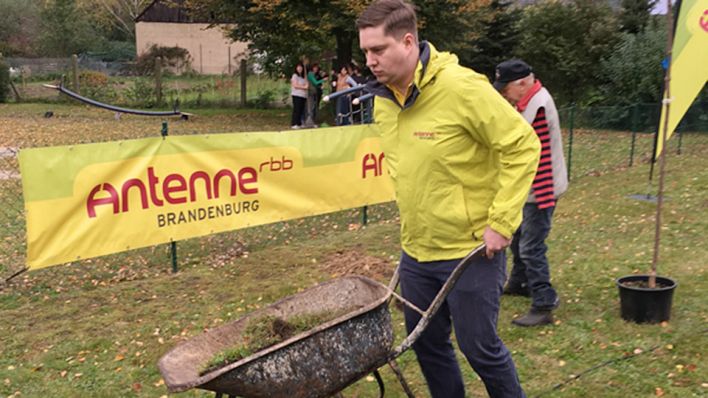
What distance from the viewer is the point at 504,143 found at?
263cm

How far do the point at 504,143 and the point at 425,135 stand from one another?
1.09 ft

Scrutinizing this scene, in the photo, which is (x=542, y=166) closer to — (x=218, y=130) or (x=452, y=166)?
(x=452, y=166)

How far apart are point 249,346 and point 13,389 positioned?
234cm

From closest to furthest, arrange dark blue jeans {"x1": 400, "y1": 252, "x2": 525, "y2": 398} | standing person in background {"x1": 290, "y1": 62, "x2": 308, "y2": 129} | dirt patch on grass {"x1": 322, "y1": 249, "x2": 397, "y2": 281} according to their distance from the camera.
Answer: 1. dark blue jeans {"x1": 400, "y1": 252, "x2": 525, "y2": 398}
2. dirt patch on grass {"x1": 322, "y1": 249, "x2": 397, "y2": 281}
3. standing person in background {"x1": 290, "y1": 62, "x2": 308, "y2": 129}

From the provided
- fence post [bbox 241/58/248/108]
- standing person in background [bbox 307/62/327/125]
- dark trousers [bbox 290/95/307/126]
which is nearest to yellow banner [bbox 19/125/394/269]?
dark trousers [bbox 290/95/307/126]

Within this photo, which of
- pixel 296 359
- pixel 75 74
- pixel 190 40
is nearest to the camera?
pixel 296 359

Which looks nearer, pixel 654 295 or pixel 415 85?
pixel 415 85

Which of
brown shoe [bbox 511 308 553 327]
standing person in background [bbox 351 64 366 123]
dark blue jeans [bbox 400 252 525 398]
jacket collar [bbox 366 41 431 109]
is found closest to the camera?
jacket collar [bbox 366 41 431 109]

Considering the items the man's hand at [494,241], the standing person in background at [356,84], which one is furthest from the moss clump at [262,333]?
the standing person in background at [356,84]

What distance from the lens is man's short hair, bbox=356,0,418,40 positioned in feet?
8.53

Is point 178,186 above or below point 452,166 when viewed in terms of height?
below

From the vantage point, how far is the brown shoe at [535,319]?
4.85 m

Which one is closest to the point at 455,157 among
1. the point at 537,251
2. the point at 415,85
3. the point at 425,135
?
the point at 425,135

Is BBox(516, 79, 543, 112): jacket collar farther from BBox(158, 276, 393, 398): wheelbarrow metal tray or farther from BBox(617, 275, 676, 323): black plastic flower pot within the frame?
BBox(158, 276, 393, 398): wheelbarrow metal tray
